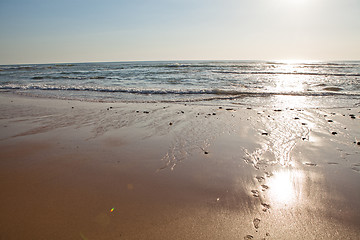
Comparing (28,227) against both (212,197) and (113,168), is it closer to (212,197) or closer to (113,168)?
(113,168)

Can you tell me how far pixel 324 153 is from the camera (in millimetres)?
4211

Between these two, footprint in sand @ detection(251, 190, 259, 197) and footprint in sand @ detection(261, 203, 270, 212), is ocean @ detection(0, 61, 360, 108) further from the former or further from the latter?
footprint in sand @ detection(261, 203, 270, 212)

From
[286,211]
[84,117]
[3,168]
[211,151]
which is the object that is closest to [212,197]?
[286,211]

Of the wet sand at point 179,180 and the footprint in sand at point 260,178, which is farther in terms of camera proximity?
the footprint in sand at point 260,178

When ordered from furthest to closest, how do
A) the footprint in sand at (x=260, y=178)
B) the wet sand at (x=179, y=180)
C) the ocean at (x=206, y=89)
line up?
the ocean at (x=206, y=89) < the footprint in sand at (x=260, y=178) < the wet sand at (x=179, y=180)

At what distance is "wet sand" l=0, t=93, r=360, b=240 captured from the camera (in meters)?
2.27

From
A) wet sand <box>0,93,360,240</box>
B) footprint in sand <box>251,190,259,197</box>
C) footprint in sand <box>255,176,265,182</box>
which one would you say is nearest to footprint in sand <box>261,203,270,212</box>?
wet sand <box>0,93,360,240</box>

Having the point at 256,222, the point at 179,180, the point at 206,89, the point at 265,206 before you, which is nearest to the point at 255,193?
the point at 265,206

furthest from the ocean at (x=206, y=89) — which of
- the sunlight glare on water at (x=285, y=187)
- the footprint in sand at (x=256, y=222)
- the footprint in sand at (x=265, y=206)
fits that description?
the footprint in sand at (x=256, y=222)

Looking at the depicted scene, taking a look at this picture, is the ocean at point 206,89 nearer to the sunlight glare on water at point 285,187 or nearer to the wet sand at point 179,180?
the wet sand at point 179,180

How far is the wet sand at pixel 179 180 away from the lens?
7.46 feet

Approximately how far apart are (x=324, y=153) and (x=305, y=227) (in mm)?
2466

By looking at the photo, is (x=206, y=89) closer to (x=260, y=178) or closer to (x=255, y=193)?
(x=260, y=178)

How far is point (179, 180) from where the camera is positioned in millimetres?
3195
